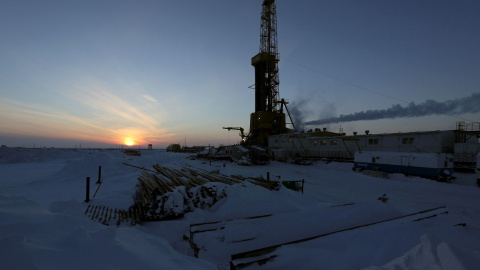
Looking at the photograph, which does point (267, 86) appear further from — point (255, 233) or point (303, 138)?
point (255, 233)

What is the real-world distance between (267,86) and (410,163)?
39.1 meters

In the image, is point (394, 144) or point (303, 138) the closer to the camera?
point (394, 144)

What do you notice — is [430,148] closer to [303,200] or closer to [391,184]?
[391,184]

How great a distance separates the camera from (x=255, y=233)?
642cm

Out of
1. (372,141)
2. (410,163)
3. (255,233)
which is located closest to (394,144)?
(372,141)

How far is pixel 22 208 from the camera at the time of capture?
13.0 ft

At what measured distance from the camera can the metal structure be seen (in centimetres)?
5259

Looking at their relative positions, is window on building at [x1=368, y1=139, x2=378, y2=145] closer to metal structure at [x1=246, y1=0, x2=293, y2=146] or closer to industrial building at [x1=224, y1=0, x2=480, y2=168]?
industrial building at [x1=224, y1=0, x2=480, y2=168]

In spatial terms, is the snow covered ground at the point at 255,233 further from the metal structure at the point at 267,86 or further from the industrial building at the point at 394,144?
the metal structure at the point at 267,86

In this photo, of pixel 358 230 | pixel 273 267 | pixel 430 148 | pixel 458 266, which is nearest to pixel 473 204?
pixel 358 230

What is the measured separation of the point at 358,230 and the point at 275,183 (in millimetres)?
4403

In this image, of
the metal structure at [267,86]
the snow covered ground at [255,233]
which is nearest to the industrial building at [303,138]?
the metal structure at [267,86]

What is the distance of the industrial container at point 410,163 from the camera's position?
17734 millimetres

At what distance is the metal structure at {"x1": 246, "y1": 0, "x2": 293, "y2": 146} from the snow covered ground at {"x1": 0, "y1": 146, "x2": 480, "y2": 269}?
128 feet
